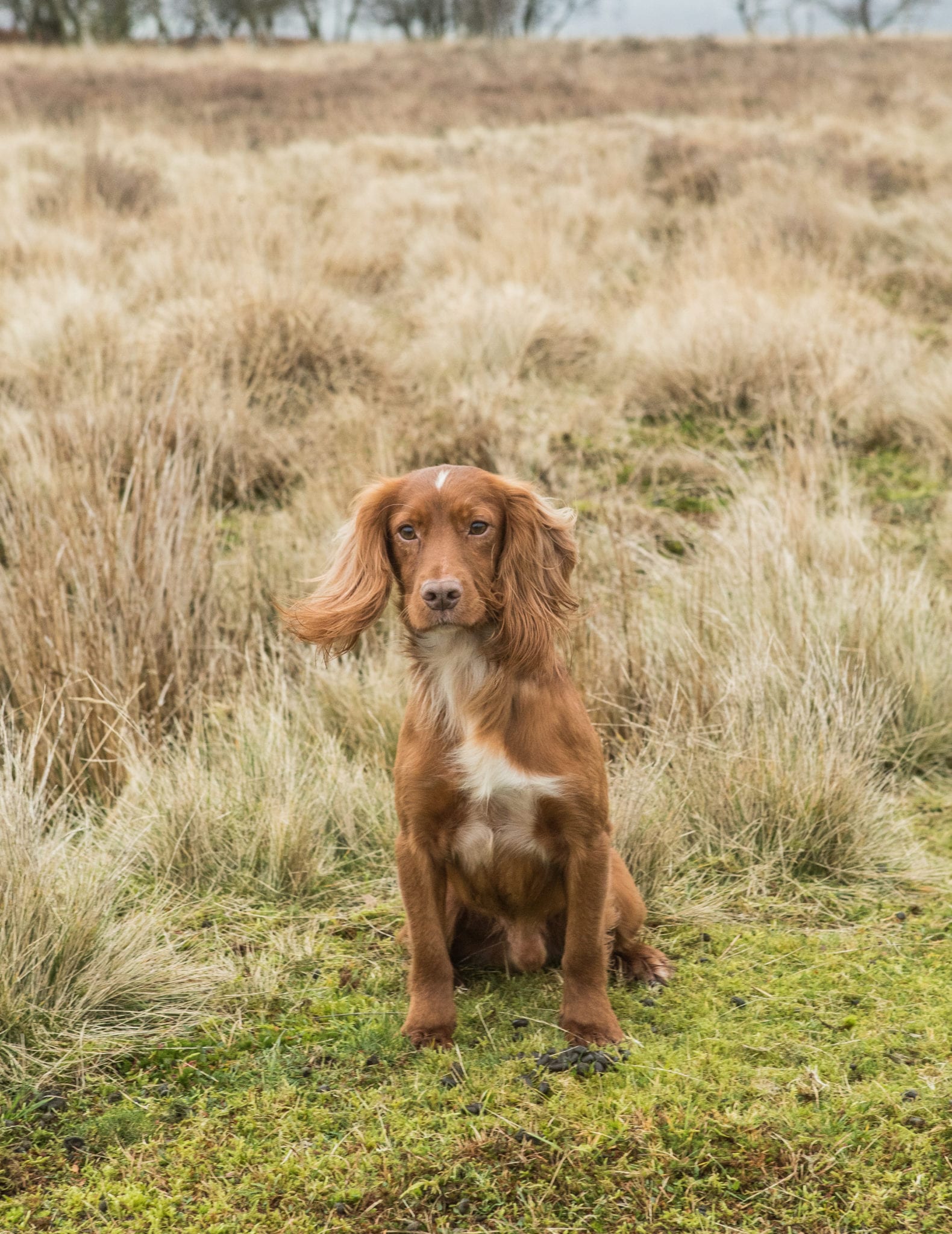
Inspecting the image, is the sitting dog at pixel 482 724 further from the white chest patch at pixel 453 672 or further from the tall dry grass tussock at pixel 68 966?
the tall dry grass tussock at pixel 68 966

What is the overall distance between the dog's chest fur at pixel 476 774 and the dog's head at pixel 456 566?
0.05 m

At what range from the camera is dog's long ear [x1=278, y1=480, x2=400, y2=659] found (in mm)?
2484

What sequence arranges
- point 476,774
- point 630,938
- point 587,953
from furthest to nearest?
point 630,938, point 587,953, point 476,774

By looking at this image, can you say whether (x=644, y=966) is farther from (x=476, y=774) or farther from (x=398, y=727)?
(x=398, y=727)

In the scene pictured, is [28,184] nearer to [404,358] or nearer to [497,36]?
[404,358]

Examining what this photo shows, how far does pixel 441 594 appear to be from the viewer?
7.30ft

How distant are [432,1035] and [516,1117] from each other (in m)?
0.29

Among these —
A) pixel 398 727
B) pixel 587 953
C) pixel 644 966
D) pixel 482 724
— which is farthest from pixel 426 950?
pixel 398 727

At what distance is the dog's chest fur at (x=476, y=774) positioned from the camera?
2342 millimetres

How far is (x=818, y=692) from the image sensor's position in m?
3.58

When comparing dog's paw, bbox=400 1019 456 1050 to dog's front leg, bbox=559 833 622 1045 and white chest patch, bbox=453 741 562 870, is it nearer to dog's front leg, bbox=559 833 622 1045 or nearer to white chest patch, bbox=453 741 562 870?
dog's front leg, bbox=559 833 622 1045

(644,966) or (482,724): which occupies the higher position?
(482,724)

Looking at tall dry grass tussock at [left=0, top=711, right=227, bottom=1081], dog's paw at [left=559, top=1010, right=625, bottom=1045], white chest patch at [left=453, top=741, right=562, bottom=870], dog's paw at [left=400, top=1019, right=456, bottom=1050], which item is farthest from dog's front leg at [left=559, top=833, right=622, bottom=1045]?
tall dry grass tussock at [left=0, top=711, right=227, bottom=1081]

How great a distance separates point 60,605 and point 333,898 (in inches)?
51.8
